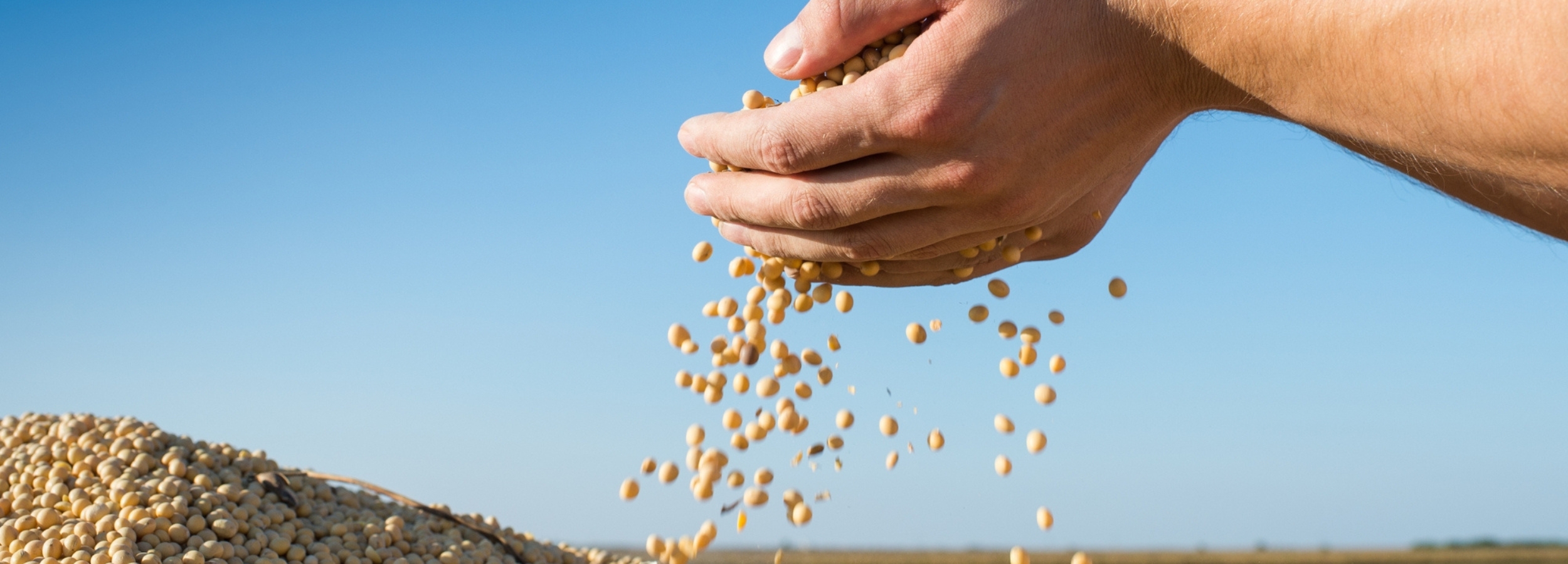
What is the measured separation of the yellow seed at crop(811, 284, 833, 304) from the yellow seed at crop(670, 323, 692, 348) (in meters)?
0.28

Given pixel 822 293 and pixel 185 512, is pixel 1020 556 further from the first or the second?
pixel 185 512

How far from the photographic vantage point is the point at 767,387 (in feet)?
6.29

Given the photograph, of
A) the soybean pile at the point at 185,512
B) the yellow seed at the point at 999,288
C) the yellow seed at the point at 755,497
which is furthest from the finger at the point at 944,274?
the soybean pile at the point at 185,512

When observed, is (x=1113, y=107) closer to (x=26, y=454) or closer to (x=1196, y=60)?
(x=1196, y=60)

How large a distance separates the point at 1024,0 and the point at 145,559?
1.79 m

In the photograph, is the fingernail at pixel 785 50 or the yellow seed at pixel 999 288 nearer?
the fingernail at pixel 785 50

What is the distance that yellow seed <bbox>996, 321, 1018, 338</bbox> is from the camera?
6.48 feet

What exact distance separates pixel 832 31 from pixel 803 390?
719mm

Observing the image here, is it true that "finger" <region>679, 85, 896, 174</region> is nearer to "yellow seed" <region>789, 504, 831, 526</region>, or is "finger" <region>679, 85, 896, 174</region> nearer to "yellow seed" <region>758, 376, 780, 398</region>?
"yellow seed" <region>758, 376, 780, 398</region>

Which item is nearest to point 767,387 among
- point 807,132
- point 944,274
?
point 944,274

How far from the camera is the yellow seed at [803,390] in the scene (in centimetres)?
193

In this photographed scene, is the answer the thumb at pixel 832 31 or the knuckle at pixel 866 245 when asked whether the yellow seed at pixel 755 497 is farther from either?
the thumb at pixel 832 31

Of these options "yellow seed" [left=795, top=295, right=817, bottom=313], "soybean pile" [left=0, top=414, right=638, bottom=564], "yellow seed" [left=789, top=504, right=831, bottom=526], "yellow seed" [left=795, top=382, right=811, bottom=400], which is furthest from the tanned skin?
"soybean pile" [left=0, top=414, right=638, bottom=564]

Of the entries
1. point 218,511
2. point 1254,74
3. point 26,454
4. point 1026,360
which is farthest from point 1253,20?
point 26,454
